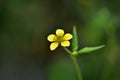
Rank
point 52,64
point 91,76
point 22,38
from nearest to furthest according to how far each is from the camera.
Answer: point 91,76 → point 52,64 → point 22,38

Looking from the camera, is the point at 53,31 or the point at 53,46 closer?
the point at 53,46

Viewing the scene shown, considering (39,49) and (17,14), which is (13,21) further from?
(39,49)

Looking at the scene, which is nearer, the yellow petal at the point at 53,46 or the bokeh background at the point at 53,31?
the yellow petal at the point at 53,46

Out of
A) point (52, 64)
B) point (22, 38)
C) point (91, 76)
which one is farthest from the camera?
point (22, 38)

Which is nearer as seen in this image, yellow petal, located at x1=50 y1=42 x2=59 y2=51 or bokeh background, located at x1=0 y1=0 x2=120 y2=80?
yellow petal, located at x1=50 y1=42 x2=59 y2=51

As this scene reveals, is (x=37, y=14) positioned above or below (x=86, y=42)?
above

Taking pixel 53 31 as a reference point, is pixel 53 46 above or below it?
below

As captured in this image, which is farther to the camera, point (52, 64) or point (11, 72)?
point (11, 72)

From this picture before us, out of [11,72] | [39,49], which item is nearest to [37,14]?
[39,49]
